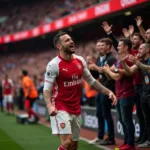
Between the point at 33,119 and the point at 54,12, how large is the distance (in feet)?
62.0

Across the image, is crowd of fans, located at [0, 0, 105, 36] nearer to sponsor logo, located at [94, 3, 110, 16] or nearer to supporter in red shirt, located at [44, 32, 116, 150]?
sponsor logo, located at [94, 3, 110, 16]

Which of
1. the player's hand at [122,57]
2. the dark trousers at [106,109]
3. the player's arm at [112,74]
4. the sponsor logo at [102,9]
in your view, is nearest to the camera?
the player's hand at [122,57]

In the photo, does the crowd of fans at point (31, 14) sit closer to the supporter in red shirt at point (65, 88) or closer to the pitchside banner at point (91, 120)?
the pitchside banner at point (91, 120)

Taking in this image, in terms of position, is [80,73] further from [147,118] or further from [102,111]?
[102,111]

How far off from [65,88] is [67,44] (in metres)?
0.62

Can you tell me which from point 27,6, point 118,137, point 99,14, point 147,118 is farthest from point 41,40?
point 147,118

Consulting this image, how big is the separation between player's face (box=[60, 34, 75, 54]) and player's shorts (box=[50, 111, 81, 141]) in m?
0.86

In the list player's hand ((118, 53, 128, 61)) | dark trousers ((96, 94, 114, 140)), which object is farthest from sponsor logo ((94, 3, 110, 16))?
player's hand ((118, 53, 128, 61))

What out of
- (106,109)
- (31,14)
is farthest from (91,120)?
(31,14)

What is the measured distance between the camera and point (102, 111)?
333 inches

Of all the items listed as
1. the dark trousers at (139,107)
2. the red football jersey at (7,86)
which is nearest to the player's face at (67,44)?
the dark trousers at (139,107)

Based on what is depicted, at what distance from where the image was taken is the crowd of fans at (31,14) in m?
30.8

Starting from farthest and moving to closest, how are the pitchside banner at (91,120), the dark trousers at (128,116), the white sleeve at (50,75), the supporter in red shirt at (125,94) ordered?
1. the pitchside banner at (91,120)
2. the dark trousers at (128,116)
3. the supporter in red shirt at (125,94)
4. the white sleeve at (50,75)

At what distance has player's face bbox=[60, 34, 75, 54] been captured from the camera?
223 inches
